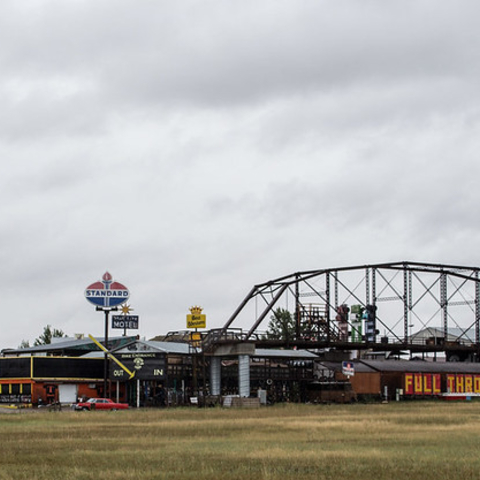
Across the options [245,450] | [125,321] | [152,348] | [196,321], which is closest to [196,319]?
[196,321]

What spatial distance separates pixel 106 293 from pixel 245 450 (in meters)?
70.7

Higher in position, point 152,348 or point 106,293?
point 106,293

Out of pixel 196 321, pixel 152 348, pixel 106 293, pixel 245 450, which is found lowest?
pixel 245 450

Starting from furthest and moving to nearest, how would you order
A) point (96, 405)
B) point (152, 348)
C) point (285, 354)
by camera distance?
point (285, 354), point (152, 348), point (96, 405)

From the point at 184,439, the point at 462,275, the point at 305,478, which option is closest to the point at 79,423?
the point at 184,439

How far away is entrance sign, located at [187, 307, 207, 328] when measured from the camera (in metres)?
106

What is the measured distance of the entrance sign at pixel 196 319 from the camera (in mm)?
105500

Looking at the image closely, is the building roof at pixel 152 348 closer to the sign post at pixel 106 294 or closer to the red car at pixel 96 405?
the sign post at pixel 106 294

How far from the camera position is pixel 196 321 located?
10581 centimetres

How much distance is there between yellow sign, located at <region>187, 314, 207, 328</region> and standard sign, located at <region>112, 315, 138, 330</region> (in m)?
10.8

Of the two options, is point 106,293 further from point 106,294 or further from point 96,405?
point 96,405

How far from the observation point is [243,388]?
3693 inches

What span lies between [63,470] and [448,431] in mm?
23415

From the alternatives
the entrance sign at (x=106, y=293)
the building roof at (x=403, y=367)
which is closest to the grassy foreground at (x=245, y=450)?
the building roof at (x=403, y=367)
